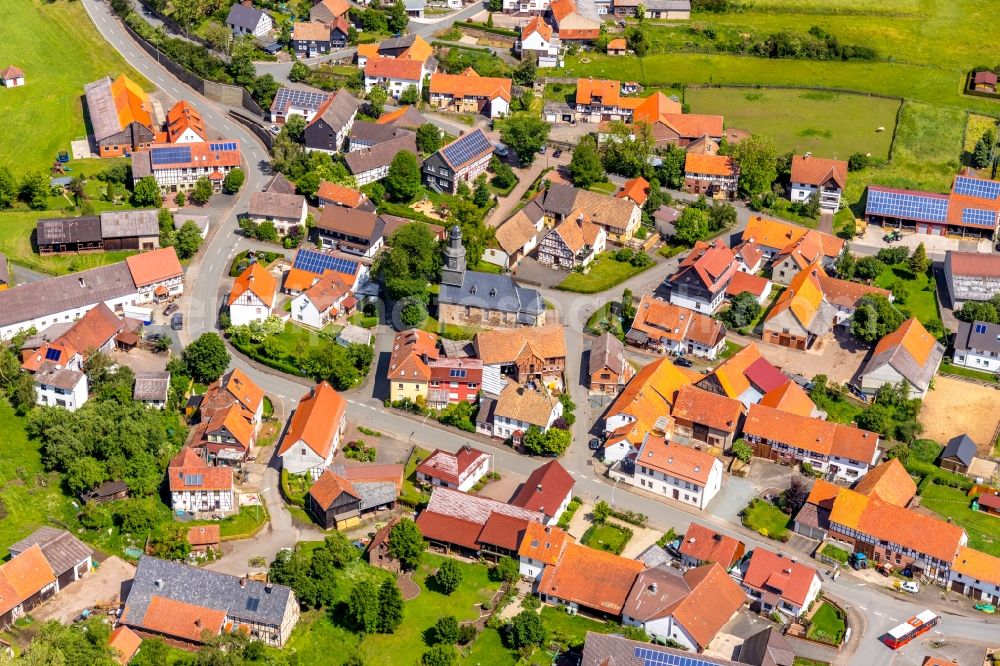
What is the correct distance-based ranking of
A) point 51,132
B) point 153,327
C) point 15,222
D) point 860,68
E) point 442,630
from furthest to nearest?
1. point 860,68
2. point 51,132
3. point 15,222
4. point 153,327
5. point 442,630

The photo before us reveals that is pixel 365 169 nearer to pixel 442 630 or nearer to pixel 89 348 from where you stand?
pixel 89 348

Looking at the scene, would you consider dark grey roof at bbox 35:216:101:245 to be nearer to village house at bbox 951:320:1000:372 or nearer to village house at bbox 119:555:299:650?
A: village house at bbox 119:555:299:650

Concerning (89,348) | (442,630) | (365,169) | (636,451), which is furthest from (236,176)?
(442,630)

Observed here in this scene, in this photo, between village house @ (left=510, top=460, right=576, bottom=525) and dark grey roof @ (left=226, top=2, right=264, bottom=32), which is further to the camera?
dark grey roof @ (left=226, top=2, right=264, bottom=32)

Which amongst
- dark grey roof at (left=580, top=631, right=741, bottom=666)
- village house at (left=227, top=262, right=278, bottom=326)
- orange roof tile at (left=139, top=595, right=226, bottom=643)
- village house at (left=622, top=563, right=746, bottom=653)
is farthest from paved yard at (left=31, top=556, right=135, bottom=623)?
village house at (left=622, top=563, right=746, bottom=653)

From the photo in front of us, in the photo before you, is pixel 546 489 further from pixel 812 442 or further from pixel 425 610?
pixel 812 442

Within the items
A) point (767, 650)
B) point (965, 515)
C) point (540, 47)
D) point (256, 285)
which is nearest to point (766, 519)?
point (965, 515)

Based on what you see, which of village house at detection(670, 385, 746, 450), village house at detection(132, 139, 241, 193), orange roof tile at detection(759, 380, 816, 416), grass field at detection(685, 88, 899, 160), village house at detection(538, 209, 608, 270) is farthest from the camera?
grass field at detection(685, 88, 899, 160)

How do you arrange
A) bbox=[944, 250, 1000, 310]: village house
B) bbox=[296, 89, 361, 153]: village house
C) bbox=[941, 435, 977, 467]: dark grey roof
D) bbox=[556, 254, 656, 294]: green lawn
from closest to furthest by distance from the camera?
1. bbox=[941, 435, 977, 467]: dark grey roof
2. bbox=[944, 250, 1000, 310]: village house
3. bbox=[556, 254, 656, 294]: green lawn
4. bbox=[296, 89, 361, 153]: village house
